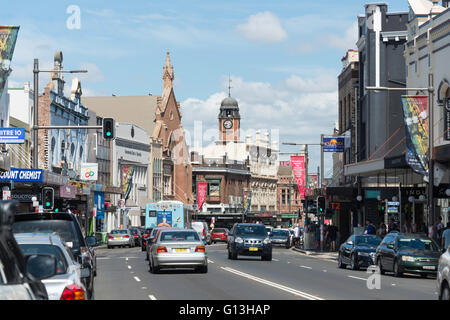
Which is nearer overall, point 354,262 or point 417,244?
point 417,244

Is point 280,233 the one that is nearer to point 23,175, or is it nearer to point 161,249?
point 23,175

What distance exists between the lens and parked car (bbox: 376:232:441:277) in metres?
29.6

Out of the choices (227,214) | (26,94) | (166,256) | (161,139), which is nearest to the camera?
(166,256)

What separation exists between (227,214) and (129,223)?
45.8 m

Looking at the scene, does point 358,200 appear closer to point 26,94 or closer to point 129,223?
point 26,94

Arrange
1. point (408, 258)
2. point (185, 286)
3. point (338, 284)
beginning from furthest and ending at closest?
point (408, 258), point (338, 284), point (185, 286)

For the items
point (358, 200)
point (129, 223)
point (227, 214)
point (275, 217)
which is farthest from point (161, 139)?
point (358, 200)

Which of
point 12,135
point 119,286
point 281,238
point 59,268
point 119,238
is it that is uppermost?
point 12,135

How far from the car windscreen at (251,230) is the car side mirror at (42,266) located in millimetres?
30391

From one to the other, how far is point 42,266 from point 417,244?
21.3 metres

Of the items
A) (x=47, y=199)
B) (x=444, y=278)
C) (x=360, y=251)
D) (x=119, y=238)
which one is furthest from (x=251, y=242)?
(x=119, y=238)

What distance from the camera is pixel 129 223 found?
101 m

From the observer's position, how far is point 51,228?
65.3 ft

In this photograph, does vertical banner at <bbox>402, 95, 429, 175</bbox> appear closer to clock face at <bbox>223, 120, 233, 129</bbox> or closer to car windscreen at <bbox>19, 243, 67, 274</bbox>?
car windscreen at <bbox>19, 243, 67, 274</bbox>
